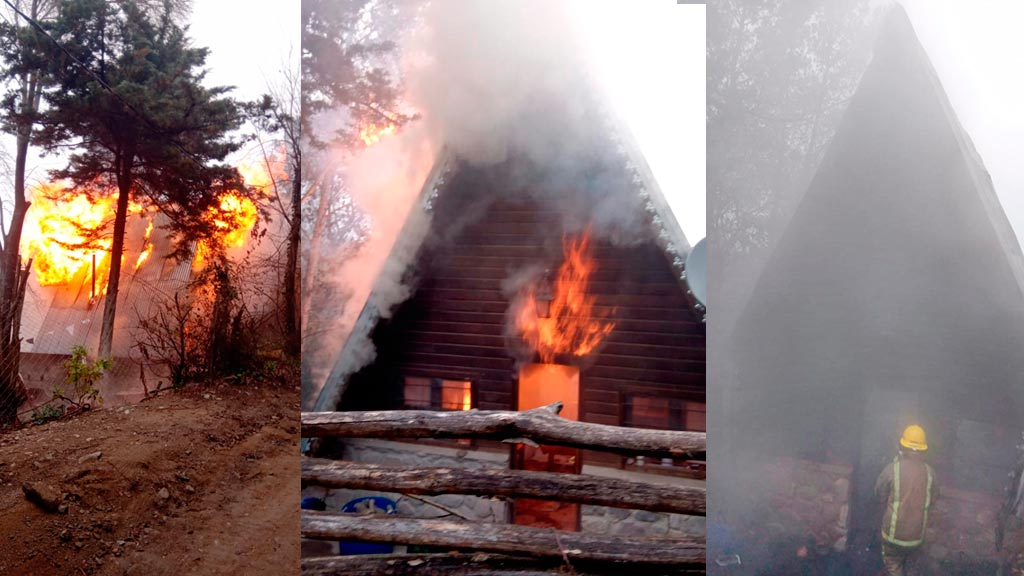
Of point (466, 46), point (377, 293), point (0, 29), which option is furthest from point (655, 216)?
point (0, 29)

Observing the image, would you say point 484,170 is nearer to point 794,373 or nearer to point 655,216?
point 655,216

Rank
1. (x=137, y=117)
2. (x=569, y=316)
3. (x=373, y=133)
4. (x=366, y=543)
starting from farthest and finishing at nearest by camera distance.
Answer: (x=366, y=543), (x=373, y=133), (x=137, y=117), (x=569, y=316)

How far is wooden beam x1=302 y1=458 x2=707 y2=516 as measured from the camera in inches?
84.6

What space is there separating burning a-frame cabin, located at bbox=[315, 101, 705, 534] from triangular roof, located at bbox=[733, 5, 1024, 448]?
0.61 metres

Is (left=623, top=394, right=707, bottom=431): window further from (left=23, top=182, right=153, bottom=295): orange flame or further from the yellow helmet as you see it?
(left=23, top=182, right=153, bottom=295): orange flame

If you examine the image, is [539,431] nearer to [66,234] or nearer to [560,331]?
[560,331]

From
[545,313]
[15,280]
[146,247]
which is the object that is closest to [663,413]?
[545,313]

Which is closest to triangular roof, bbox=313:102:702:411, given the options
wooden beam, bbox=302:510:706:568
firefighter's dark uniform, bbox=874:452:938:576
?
wooden beam, bbox=302:510:706:568

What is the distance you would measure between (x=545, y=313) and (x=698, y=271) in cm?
65

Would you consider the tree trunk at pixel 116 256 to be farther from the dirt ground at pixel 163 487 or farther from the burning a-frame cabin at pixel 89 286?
the dirt ground at pixel 163 487

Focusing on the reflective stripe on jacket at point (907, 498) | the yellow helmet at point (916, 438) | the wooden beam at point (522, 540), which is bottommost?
the wooden beam at point (522, 540)

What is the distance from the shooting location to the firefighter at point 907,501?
2.36 meters

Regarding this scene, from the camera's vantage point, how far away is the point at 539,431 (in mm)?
2119

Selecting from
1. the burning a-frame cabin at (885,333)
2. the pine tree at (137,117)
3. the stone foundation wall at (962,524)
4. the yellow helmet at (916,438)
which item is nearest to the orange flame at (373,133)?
the pine tree at (137,117)
